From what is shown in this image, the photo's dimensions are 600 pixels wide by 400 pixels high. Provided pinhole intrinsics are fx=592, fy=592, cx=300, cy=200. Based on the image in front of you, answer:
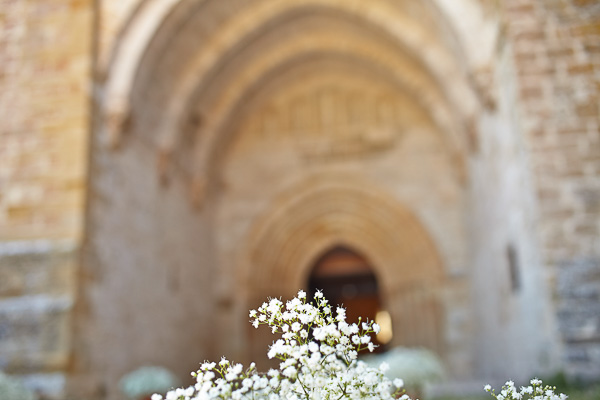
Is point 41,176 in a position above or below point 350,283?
above

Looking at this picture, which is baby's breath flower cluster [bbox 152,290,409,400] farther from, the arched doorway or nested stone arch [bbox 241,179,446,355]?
the arched doorway

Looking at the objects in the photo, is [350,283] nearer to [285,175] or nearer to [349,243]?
[349,243]

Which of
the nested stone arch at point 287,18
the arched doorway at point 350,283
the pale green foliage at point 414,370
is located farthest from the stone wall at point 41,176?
the arched doorway at point 350,283

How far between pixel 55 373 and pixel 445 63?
19.5 ft

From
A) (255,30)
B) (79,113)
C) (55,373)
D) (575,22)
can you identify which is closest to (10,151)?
(79,113)

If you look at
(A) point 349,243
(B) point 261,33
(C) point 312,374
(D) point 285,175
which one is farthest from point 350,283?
(C) point 312,374

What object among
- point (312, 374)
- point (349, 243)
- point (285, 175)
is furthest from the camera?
point (349, 243)

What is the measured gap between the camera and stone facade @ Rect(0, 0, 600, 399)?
16.6ft

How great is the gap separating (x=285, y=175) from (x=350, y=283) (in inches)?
204

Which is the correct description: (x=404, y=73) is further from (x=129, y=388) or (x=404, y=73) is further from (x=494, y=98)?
(x=129, y=388)

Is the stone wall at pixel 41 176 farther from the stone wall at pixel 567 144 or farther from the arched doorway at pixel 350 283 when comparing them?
A: the arched doorway at pixel 350 283

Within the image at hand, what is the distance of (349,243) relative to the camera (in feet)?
34.0

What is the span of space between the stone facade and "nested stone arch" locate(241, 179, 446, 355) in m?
0.04

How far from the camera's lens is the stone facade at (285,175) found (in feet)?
16.6
